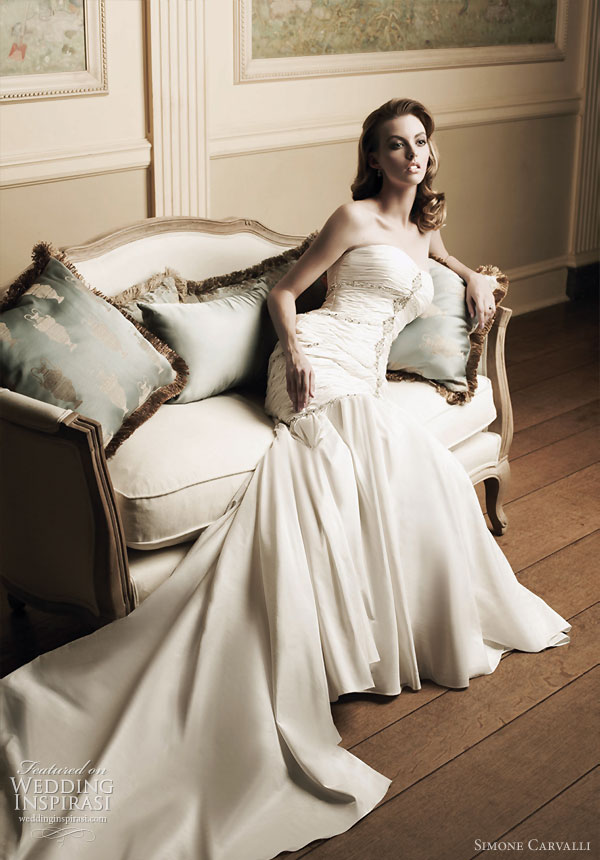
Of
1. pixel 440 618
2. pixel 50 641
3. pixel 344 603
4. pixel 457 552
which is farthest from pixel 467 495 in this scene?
pixel 50 641

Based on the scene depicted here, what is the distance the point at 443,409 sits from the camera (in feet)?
9.21

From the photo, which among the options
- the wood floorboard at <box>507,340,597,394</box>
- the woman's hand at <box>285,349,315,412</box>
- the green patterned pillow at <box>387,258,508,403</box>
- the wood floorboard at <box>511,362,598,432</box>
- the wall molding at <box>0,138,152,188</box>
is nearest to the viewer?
the woman's hand at <box>285,349,315,412</box>

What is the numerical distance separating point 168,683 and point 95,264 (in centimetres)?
122

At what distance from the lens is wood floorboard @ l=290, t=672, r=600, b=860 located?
1901 millimetres

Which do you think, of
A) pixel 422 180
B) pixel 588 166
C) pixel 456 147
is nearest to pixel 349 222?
pixel 422 180

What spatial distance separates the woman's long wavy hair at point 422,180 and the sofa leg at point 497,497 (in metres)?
0.78

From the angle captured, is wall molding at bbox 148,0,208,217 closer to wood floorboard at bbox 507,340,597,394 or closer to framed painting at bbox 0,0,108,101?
framed painting at bbox 0,0,108,101

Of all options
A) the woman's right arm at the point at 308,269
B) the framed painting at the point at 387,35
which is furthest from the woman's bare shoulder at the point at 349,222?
the framed painting at the point at 387,35

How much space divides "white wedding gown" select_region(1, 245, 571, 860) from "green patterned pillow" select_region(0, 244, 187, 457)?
13.4 inches

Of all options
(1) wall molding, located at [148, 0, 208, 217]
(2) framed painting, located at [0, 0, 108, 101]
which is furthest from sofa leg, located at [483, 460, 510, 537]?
(2) framed painting, located at [0, 0, 108, 101]

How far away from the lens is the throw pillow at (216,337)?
8.63ft

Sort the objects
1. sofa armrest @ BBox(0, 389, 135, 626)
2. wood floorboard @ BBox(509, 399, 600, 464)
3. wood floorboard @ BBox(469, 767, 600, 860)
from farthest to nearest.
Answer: wood floorboard @ BBox(509, 399, 600, 464), sofa armrest @ BBox(0, 389, 135, 626), wood floorboard @ BBox(469, 767, 600, 860)

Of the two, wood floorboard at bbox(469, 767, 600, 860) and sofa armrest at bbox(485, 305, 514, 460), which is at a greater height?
sofa armrest at bbox(485, 305, 514, 460)

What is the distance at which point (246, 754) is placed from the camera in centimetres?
200
